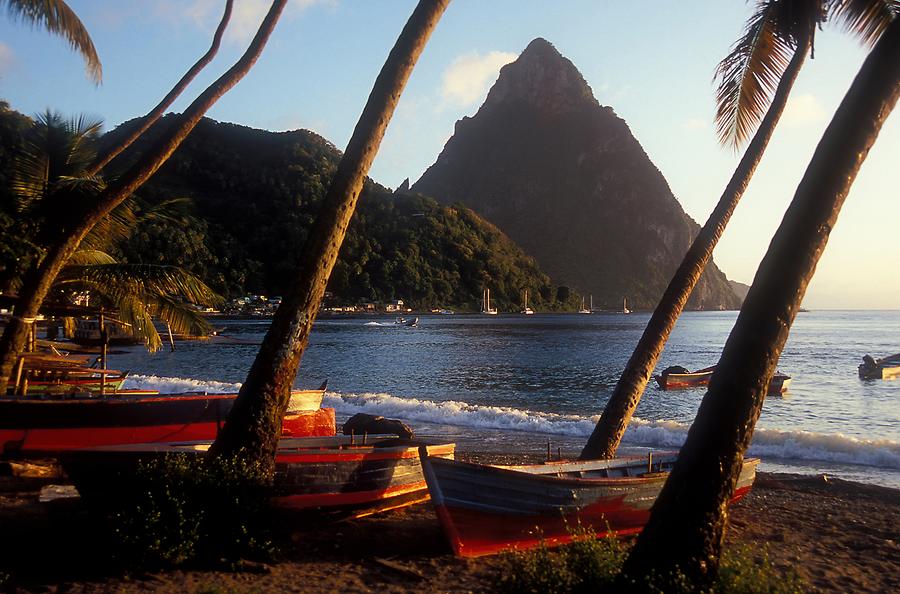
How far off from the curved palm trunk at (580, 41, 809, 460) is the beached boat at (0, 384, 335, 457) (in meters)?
4.90

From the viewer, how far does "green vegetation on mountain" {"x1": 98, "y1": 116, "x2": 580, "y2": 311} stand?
10050 cm

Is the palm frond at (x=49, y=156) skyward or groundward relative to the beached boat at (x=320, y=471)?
skyward

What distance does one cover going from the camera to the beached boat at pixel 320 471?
6.98 metres

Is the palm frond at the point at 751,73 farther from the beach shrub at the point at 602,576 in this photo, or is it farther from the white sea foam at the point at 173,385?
the white sea foam at the point at 173,385

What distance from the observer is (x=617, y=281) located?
196 m

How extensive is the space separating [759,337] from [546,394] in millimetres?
26911

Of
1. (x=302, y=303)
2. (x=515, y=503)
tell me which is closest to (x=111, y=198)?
(x=302, y=303)

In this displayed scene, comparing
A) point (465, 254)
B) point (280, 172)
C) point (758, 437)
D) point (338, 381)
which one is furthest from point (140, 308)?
point (465, 254)

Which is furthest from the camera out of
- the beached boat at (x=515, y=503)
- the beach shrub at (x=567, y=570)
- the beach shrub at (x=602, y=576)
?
the beached boat at (x=515, y=503)

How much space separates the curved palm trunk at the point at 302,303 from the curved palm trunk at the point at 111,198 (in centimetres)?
406

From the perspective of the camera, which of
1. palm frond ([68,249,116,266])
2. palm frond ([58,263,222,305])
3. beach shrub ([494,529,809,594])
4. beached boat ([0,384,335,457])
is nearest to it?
beach shrub ([494,529,809,594])

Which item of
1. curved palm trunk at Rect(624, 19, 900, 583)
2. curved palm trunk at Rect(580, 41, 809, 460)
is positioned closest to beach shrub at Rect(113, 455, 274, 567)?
curved palm trunk at Rect(624, 19, 900, 583)

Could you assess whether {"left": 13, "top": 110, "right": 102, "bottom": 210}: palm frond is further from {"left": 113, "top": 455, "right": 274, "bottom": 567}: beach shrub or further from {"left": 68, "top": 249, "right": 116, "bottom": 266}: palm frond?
{"left": 113, "top": 455, "right": 274, "bottom": 567}: beach shrub

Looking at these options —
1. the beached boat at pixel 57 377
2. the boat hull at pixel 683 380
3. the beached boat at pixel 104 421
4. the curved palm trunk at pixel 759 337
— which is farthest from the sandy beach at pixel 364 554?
the boat hull at pixel 683 380
